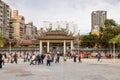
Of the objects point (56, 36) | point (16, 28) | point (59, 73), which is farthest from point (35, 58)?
point (16, 28)

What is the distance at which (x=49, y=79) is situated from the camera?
1888 cm

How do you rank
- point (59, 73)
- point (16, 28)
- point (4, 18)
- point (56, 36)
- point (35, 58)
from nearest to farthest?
point (59, 73) < point (35, 58) < point (56, 36) < point (4, 18) < point (16, 28)

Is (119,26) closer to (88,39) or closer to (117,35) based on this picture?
(117,35)

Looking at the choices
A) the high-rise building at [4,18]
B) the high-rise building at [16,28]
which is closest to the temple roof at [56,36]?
the high-rise building at [4,18]

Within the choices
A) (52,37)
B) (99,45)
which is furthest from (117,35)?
(52,37)

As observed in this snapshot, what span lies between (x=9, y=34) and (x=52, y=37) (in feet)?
143

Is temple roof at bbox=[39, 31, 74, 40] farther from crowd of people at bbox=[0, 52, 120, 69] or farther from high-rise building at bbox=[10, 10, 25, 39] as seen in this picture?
high-rise building at bbox=[10, 10, 25, 39]

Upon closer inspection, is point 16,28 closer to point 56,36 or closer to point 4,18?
point 4,18

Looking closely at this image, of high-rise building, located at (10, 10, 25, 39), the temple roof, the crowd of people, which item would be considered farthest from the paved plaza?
high-rise building, located at (10, 10, 25, 39)

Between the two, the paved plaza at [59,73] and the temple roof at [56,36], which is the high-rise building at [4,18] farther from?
the paved plaza at [59,73]

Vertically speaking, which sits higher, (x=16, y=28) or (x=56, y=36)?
(x=16, y=28)

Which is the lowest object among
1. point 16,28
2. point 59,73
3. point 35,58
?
point 59,73

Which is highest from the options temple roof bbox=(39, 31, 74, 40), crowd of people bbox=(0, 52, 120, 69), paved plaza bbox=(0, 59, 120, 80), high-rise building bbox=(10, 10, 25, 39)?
high-rise building bbox=(10, 10, 25, 39)

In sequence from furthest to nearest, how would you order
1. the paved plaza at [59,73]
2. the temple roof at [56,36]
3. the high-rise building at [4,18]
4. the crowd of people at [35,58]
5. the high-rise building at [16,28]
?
the high-rise building at [16,28]
the high-rise building at [4,18]
the temple roof at [56,36]
the crowd of people at [35,58]
the paved plaza at [59,73]
